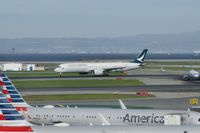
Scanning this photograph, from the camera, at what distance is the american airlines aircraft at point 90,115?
32500 mm

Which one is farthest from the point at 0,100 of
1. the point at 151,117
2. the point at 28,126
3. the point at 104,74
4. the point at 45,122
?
the point at 104,74

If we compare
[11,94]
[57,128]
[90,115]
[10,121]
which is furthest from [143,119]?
[10,121]

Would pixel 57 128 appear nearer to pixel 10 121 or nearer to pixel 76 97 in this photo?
pixel 10 121

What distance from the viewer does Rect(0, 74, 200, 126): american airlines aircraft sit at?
107 ft

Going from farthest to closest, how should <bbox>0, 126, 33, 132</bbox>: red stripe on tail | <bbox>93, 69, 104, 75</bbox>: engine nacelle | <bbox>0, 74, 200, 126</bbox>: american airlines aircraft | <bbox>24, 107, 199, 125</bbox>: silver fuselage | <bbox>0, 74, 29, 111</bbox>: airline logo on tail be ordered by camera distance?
<bbox>93, 69, 104, 75</bbox>: engine nacelle, <bbox>0, 74, 29, 111</bbox>: airline logo on tail, <bbox>24, 107, 199, 125</bbox>: silver fuselage, <bbox>0, 74, 200, 126</bbox>: american airlines aircraft, <bbox>0, 126, 33, 132</bbox>: red stripe on tail

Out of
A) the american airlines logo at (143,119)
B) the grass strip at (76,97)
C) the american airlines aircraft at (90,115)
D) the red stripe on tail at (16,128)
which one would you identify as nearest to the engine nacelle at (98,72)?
the grass strip at (76,97)

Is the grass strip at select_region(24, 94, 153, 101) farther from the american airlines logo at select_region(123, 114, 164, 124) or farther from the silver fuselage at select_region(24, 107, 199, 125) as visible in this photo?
the american airlines logo at select_region(123, 114, 164, 124)

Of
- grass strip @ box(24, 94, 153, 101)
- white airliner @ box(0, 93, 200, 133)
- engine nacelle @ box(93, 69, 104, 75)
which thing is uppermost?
engine nacelle @ box(93, 69, 104, 75)

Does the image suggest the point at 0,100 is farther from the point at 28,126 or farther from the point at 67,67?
the point at 67,67

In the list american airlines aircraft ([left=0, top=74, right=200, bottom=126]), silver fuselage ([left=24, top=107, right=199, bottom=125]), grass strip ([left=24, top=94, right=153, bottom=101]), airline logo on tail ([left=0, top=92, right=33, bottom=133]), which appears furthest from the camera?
grass strip ([left=24, top=94, right=153, bottom=101])

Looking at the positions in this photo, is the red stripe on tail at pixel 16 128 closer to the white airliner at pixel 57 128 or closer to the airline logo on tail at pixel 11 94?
the white airliner at pixel 57 128

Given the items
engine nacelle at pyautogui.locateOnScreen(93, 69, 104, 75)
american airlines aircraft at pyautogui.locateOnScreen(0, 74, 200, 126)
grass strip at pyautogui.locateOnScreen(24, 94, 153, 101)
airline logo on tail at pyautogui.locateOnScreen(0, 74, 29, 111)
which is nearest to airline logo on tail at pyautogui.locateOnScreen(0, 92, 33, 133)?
american airlines aircraft at pyautogui.locateOnScreen(0, 74, 200, 126)

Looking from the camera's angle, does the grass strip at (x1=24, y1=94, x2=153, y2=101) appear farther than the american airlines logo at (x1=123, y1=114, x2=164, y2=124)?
Yes

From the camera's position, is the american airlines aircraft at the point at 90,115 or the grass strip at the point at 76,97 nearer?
the american airlines aircraft at the point at 90,115
